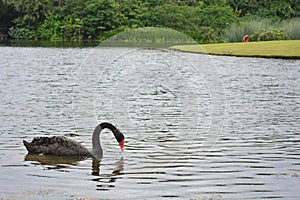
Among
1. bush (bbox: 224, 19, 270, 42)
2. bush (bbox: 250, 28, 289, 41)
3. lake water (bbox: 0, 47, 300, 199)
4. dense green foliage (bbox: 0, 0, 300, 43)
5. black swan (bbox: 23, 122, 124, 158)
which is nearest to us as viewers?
lake water (bbox: 0, 47, 300, 199)

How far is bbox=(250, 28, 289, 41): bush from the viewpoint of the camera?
1628 inches

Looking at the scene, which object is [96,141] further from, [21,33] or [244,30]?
[21,33]

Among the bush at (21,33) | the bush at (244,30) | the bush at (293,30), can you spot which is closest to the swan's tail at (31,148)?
the bush at (293,30)

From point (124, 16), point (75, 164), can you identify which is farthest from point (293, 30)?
point (75, 164)

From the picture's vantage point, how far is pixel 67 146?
8945 mm

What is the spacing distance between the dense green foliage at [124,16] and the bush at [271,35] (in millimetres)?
7098

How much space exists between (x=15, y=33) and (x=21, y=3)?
3408 millimetres

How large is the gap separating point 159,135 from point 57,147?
7.83 ft

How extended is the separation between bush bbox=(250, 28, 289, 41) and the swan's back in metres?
33.9

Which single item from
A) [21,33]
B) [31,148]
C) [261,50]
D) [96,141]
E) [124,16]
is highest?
[124,16]

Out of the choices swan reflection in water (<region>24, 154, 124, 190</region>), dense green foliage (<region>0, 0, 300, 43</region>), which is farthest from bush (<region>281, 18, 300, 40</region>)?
swan reflection in water (<region>24, 154, 124, 190</region>)

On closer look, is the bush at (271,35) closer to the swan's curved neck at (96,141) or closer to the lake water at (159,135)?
the lake water at (159,135)

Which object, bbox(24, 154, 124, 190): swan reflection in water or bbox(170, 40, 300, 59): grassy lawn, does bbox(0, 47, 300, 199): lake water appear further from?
bbox(170, 40, 300, 59): grassy lawn

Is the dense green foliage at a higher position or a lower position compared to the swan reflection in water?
higher
